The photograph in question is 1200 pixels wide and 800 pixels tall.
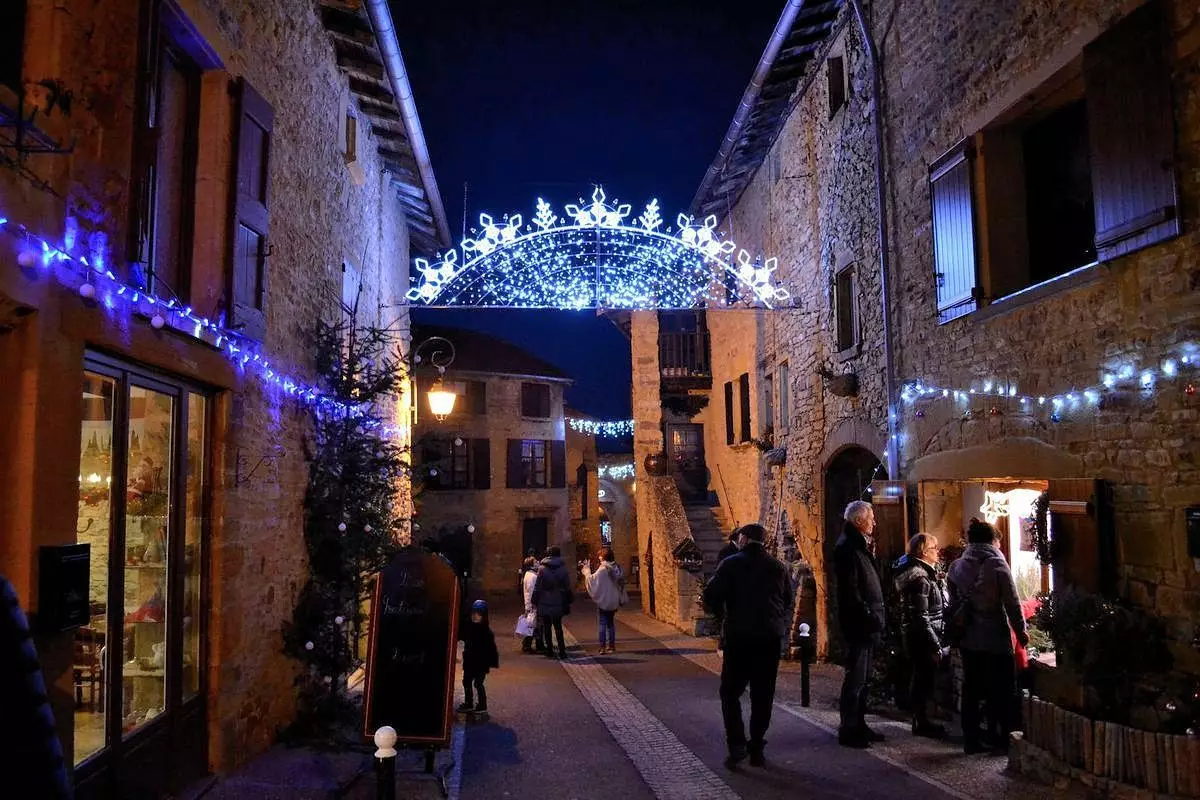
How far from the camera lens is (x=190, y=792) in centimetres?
549

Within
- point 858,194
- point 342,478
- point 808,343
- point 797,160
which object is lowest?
point 342,478

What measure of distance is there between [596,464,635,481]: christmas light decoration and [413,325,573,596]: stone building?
14.1 feet

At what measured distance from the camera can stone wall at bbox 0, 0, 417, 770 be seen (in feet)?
12.7

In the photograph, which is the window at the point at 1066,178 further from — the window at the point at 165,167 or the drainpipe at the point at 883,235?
the window at the point at 165,167

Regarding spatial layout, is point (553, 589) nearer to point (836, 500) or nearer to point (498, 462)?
point (836, 500)

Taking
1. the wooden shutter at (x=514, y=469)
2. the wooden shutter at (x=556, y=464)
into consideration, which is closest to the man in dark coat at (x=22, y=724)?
the wooden shutter at (x=514, y=469)

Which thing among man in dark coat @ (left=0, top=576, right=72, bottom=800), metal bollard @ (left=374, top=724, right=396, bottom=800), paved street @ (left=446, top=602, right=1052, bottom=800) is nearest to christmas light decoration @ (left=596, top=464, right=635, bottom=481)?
paved street @ (left=446, top=602, right=1052, bottom=800)

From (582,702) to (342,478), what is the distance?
11.4 feet

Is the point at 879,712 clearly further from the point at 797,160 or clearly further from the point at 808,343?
the point at 797,160

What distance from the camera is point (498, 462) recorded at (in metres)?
30.5

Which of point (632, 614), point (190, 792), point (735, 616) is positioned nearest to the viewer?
point (190, 792)

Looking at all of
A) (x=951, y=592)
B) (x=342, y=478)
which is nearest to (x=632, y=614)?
(x=342, y=478)

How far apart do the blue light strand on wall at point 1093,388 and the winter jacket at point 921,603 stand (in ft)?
5.11

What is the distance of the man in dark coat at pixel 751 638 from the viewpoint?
6.35 metres
